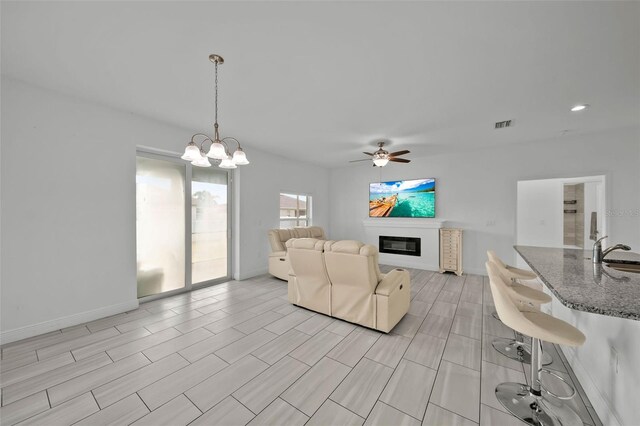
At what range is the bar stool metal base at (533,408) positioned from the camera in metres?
1.56

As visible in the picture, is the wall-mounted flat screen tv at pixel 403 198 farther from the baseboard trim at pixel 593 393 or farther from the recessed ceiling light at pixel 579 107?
the baseboard trim at pixel 593 393

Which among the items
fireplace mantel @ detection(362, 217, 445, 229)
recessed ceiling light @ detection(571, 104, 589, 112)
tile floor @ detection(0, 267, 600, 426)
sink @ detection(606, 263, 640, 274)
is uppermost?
recessed ceiling light @ detection(571, 104, 589, 112)

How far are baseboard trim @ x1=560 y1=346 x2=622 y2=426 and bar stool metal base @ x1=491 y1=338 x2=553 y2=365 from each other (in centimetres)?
18

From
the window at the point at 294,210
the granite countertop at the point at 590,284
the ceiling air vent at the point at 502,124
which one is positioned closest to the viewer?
the granite countertop at the point at 590,284

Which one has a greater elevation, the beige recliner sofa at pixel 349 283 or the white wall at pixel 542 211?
the white wall at pixel 542 211

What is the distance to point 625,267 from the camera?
2.00m

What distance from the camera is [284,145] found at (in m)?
4.98

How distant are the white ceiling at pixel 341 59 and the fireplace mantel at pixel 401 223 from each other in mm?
2620

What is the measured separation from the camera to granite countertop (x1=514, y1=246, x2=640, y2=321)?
112cm

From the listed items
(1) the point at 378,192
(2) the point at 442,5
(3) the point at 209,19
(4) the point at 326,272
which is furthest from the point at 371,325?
(1) the point at 378,192

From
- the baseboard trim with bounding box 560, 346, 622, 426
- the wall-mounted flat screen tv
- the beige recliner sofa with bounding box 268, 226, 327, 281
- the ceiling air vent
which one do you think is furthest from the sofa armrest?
the wall-mounted flat screen tv

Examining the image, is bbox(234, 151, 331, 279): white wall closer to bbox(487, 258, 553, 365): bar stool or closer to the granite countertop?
bbox(487, 258, 553, 365): bar stool

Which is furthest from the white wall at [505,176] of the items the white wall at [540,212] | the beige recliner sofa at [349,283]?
the beige recliner sofa at [349,283]

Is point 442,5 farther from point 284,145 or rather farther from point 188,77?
point 284,145
